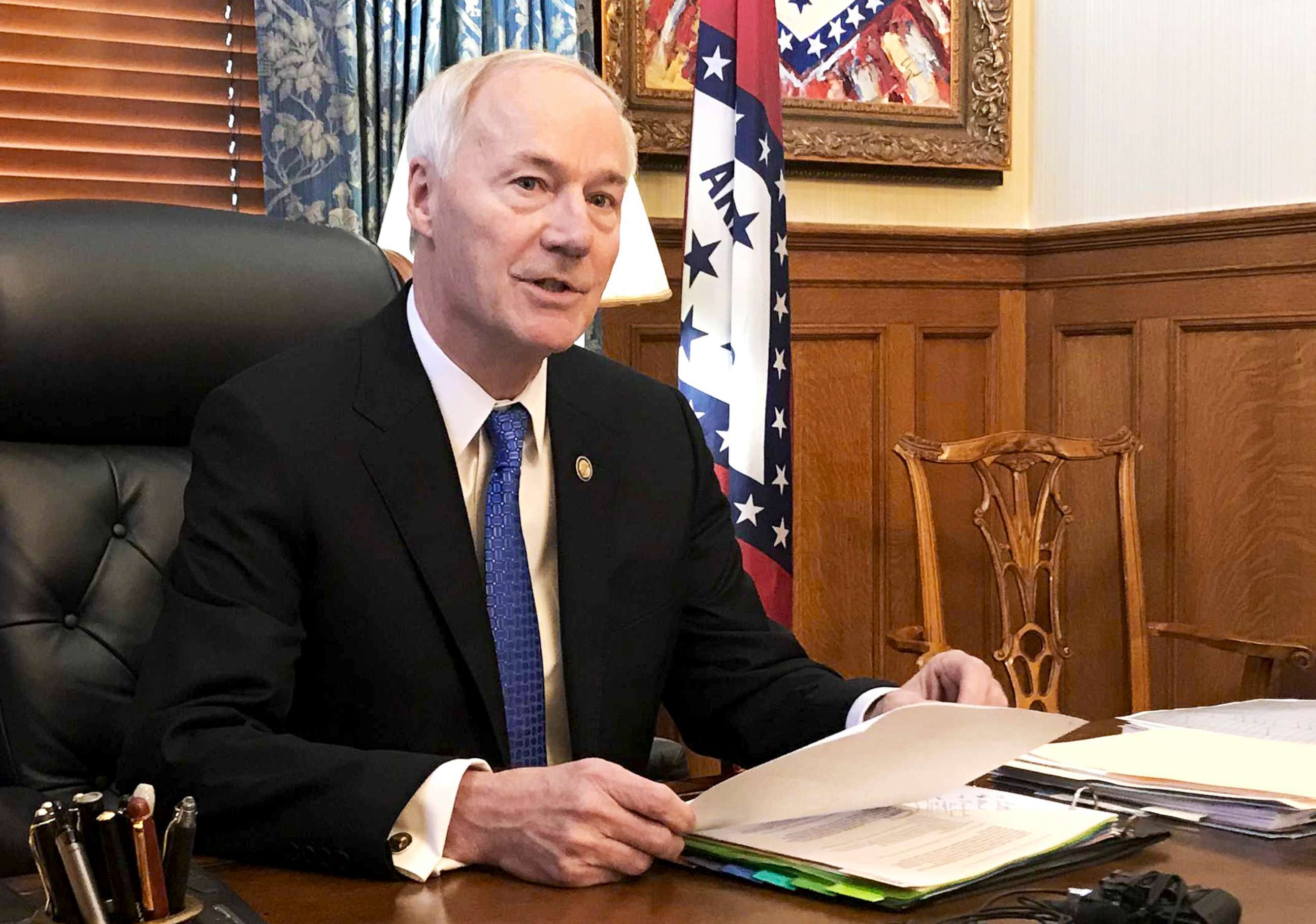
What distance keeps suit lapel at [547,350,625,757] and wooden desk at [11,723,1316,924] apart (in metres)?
0.41

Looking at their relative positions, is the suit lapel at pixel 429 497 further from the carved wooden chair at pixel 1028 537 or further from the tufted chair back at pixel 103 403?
the carved wooden chair at pixel 1028 537

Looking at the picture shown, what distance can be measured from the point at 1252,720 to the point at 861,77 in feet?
7.02

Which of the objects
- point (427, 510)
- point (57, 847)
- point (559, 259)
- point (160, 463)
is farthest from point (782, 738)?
point (57, 847)

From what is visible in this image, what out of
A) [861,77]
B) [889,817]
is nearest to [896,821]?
[889,817]

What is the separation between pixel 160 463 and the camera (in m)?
1.64

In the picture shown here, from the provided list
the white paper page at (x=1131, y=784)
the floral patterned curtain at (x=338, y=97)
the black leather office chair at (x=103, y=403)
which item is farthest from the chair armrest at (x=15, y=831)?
the floral patterned curtain at (x=338, y=97)

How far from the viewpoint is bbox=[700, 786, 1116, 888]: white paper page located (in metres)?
1.04

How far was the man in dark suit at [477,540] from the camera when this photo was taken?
1.36 meters

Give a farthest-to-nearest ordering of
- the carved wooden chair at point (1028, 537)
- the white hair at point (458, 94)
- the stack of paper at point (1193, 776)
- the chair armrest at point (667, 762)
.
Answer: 1. the carved wooden chair at point (1028, 537)
2. the chair armrest at point (667, 762)
3. the white hair at point (458, 94)
4. the stack of paper at point (1193, 776)

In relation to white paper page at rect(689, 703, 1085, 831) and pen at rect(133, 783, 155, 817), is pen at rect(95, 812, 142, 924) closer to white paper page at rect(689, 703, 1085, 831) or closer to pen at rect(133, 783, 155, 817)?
pen at rect(133, 783, 155, 817)

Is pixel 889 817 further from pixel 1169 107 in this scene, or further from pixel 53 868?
pixel 1169 107

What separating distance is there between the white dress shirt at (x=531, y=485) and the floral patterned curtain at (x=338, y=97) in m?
1.25

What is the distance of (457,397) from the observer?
5.08 ft

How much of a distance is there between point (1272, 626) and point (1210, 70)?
119cm
